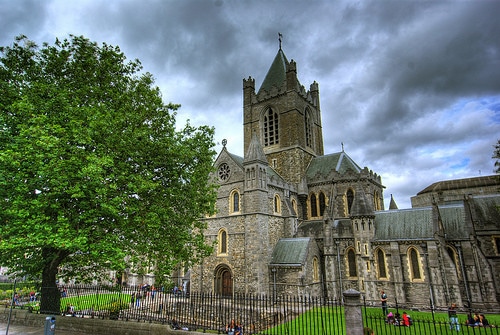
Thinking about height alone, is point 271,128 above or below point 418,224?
above

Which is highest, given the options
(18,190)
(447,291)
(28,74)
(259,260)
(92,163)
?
(28,74)

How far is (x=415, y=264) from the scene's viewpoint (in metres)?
22.7

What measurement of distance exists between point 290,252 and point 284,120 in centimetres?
1581

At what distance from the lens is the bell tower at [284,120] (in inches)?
1307

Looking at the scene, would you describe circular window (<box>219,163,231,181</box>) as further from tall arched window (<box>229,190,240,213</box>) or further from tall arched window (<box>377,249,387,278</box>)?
tall arched window (<box>377,249,387,278</box>)

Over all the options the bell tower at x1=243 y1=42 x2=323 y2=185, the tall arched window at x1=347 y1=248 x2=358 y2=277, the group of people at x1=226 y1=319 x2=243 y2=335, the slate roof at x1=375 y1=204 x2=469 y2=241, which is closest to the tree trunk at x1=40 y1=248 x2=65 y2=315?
the group of people at x1=226 y1=319 x2=243 y2=335

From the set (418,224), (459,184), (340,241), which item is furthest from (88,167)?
(459,184)

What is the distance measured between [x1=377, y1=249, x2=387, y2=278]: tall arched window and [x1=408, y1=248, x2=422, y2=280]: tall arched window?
1.92 metres

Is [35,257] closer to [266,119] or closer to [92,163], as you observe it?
[92,163]

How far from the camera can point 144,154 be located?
13578mm

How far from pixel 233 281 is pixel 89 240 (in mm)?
14763

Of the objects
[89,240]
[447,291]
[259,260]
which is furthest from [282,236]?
[89,240]

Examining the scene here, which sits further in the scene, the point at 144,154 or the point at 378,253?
the point at 378,253

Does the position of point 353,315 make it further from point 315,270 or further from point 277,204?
point 277,204
